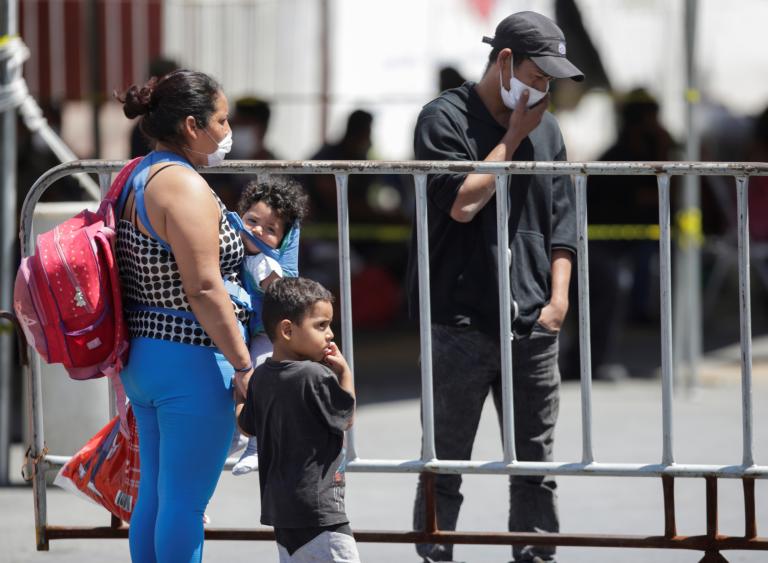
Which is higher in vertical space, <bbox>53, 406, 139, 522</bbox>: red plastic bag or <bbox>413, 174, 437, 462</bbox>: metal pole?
<bbox>413, 174, 437, 462</bbox>: metal pole

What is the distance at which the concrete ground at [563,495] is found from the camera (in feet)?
17.4

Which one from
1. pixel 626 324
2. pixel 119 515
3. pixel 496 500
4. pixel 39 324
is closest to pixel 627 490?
pixel 496 500

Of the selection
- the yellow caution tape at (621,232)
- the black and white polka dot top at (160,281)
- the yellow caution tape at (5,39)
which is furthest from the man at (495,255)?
the yellow caution tape at (621,232)

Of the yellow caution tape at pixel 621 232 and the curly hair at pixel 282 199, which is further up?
the yellow caution tape at pixel 621 232

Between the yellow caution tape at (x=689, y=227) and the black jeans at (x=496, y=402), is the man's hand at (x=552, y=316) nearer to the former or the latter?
the black jeans at (x=496, y=402)

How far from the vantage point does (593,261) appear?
9.34 metres

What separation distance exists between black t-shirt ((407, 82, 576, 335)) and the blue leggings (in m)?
0.98

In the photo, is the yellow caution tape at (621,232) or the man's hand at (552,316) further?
the yellow caution tape at (621,232)

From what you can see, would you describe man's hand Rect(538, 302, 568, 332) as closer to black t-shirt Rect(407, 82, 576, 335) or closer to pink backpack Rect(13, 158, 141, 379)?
black t-shirt Rect(407, 82, 576, 335)

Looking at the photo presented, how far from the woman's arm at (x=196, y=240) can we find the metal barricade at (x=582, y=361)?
2.08ft

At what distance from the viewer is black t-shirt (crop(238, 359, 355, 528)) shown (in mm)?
3881

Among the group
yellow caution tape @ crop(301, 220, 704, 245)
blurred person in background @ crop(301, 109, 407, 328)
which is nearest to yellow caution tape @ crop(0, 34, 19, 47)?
yellow caution tape @ crop(301, 220, 704, 245)

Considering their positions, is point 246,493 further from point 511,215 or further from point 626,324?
point 626,324

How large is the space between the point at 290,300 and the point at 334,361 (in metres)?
0.23
